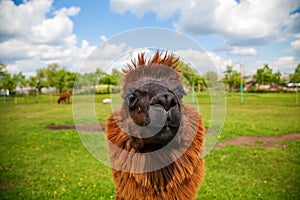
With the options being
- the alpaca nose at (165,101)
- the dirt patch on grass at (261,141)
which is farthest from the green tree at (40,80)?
the alpaca nose at (165,101)

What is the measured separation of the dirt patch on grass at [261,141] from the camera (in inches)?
370

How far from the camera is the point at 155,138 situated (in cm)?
232

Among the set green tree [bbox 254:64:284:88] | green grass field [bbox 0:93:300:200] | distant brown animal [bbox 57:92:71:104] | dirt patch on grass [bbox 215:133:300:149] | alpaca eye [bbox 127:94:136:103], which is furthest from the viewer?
green tree [bbox 254:64:284:88]

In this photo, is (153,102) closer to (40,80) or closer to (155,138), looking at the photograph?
(155,138)

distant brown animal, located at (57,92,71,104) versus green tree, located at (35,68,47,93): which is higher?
green tree, located at (35,68,47,93)

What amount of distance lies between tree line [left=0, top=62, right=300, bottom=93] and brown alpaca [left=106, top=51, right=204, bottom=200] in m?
0.32

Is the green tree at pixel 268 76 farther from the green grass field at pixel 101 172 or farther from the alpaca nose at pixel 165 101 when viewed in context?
the alpaca nose at pixel 165 101

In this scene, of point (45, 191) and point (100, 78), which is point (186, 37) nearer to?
point (100, 78)

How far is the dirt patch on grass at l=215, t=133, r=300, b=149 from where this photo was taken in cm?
939

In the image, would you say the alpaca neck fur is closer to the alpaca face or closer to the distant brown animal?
the alpaca face

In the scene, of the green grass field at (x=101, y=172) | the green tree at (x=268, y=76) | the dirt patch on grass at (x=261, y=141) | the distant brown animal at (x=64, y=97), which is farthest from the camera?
the green tree at (x=268, y=76)

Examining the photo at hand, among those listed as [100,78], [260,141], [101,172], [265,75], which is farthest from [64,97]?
[265,75]

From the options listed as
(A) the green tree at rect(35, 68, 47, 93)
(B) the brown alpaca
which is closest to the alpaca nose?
(B) the brown alpaca

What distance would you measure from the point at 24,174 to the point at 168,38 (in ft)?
21.2
